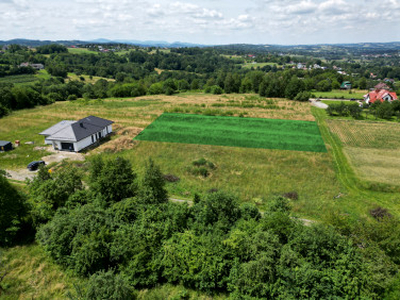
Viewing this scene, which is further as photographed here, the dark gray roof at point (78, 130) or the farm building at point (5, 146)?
the dark gray roof at point (78, 130)

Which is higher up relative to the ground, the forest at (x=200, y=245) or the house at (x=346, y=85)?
the house at (x=346, y=85)

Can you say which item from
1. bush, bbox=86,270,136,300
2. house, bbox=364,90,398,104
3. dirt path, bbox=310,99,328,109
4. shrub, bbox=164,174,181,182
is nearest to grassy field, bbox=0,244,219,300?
bush, bbox=86,270,136,300

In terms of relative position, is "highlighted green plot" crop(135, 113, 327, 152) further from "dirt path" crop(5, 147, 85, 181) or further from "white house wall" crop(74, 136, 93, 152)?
"dirt path" crop(5, 147, 85, 181)

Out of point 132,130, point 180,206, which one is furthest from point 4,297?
point 132,130

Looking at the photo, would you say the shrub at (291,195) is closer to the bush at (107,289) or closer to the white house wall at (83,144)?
the bush at (107,289)

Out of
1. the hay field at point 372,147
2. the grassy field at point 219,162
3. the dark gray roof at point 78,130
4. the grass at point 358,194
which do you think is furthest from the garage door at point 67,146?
the hay field at point 372,147

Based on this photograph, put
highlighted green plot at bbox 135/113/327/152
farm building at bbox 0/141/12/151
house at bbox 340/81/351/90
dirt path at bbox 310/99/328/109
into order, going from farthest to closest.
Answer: house at bbox 340/81/351/90 → dirt path at bbox 310/99/328/109 → highlighted green plot at bbox 135/113/327/152 → farm building at bbox 0/141/12/151

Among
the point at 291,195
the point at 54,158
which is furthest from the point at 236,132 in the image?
the point at 54,158
